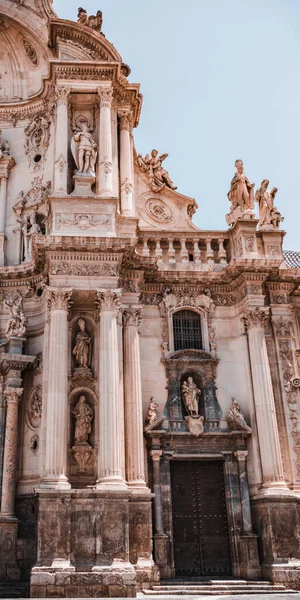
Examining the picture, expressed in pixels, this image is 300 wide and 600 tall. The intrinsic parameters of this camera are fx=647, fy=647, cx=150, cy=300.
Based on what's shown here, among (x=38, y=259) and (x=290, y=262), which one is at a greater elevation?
(x=290, y=262)

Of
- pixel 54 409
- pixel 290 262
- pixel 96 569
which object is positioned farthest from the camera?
pixel 290 262

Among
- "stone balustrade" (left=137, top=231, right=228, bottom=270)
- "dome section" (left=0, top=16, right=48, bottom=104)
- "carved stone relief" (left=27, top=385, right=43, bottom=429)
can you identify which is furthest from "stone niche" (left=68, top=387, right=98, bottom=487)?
"dome section" (left=0, top=16, right=48, bottom=104)

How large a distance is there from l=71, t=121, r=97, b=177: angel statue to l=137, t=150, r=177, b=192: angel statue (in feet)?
8.15

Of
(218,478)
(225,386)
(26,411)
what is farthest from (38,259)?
(218,478)

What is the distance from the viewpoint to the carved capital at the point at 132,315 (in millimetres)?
19938

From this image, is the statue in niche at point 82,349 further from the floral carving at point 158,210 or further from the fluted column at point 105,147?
the floral carving at point 158,210

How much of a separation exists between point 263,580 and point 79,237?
1097 centimetres

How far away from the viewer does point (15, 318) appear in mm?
20531

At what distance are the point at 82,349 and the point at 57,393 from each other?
184cm

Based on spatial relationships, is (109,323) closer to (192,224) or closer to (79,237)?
(79,237)

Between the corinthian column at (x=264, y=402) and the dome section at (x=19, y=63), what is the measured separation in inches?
472

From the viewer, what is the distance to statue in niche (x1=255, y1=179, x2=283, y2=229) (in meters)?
22.3

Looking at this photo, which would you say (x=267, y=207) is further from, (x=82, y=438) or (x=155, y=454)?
(x=82, y=438)

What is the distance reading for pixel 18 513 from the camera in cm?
1884
